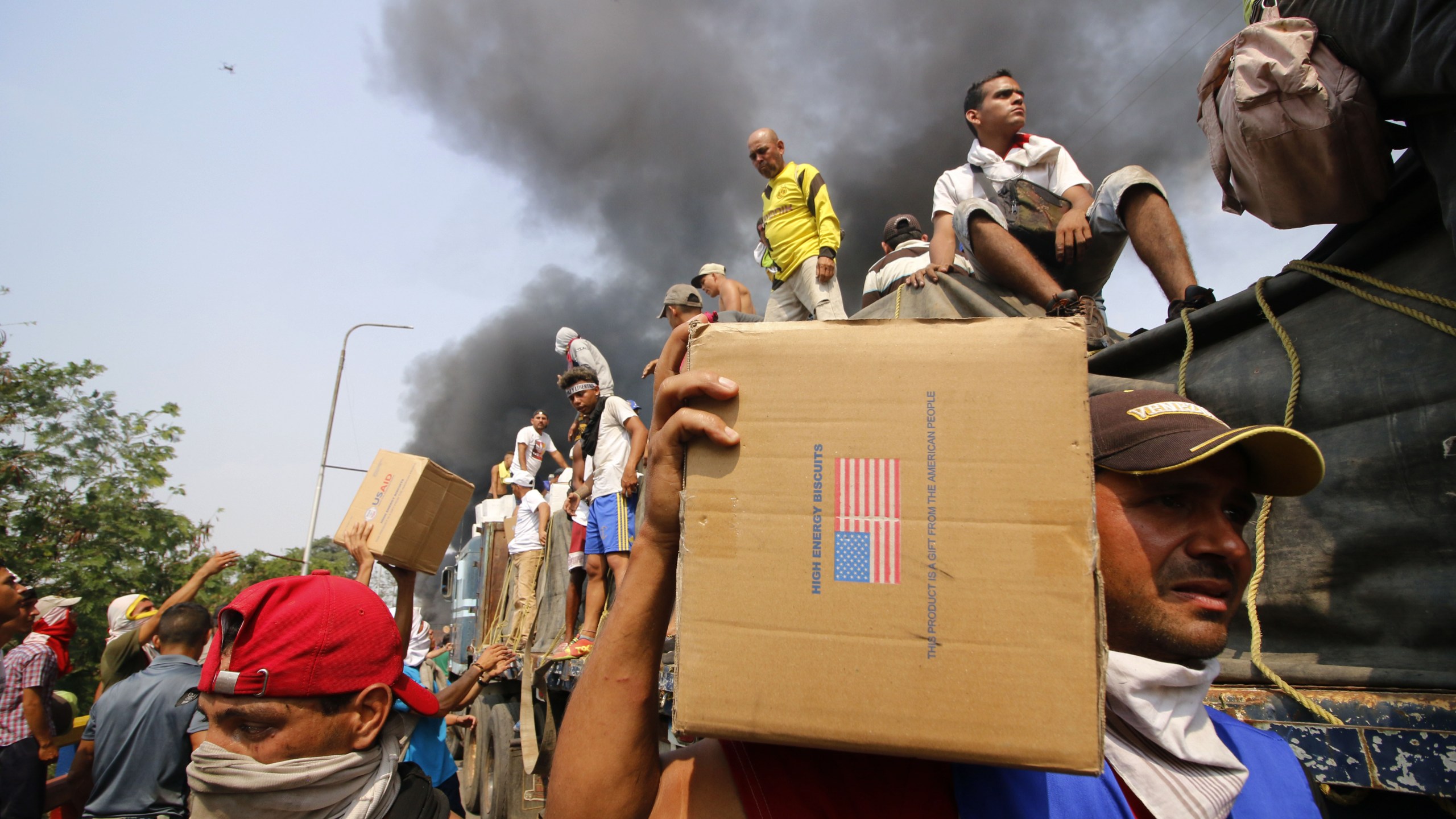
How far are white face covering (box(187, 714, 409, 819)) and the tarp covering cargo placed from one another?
2.15m

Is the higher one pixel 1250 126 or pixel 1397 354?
pixel 1250 126

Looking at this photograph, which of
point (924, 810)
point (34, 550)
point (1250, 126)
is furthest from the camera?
point (34, 550)

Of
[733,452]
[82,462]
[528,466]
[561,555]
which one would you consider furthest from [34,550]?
[733,452]

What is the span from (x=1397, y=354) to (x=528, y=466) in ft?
29.2

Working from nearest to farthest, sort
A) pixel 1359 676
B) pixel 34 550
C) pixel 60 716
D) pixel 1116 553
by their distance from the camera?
pixel 1116 553 → pixel 1359 676 → pixel 60 716 → pixel 34 550

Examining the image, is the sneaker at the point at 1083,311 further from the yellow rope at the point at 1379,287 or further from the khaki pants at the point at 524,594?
the khaki pants at the point at 524,594

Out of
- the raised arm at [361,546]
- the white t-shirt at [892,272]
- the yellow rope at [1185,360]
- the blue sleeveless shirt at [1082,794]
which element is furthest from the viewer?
the white t-shirt at [892,272]

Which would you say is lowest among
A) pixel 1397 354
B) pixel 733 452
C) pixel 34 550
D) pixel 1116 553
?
pixel 34 550

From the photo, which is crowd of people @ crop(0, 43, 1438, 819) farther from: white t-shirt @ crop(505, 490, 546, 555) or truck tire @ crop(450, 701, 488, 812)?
white t-shirt @ crop(505, 490, 546, 555)

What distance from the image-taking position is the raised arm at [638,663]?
1055 mm

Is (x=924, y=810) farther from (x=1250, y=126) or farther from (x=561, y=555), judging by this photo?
(x=561, y=555)

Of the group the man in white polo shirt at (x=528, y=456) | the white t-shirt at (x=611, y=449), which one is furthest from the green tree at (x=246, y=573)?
the white t-shirt at (x=611, y=449)

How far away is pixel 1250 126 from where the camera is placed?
1707mm

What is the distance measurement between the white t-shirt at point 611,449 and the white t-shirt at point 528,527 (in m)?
2.57
